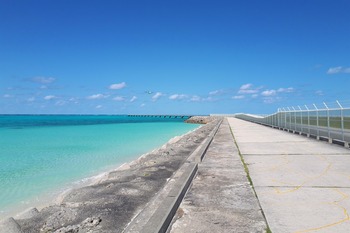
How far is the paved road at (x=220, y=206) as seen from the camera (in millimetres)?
4301

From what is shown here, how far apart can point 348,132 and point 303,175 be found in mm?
7323

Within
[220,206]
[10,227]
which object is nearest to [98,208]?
[10,227]

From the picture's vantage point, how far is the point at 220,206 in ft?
17.2

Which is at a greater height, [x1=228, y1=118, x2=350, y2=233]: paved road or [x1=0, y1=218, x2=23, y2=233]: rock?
[x1=228, y1=118, x2=350, y2=233]: paved road

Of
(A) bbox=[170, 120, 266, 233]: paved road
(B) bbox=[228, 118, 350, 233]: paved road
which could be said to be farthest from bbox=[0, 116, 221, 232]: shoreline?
(B) bbox=[228, 118, 350, 233]: paved road

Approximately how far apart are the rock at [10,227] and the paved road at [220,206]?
2.35 meters

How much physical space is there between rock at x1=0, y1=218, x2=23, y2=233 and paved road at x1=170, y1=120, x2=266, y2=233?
2353 mm

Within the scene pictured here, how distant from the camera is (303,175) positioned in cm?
766

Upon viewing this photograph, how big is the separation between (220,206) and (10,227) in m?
3.30

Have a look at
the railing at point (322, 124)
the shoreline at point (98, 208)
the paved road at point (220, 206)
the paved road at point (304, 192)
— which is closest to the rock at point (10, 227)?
the shoreline at point (98, 208)

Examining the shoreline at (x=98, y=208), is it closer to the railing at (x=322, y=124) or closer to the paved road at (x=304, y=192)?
the paved road at (x=304, y=192)

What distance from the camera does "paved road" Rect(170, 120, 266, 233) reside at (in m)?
4.30

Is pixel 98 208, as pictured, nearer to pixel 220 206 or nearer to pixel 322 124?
pixel 220 206

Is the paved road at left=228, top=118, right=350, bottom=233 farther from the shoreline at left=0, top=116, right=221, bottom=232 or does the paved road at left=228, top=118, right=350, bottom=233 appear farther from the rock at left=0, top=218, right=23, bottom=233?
the rock at left=0, top=218, right=23, bottom=233
